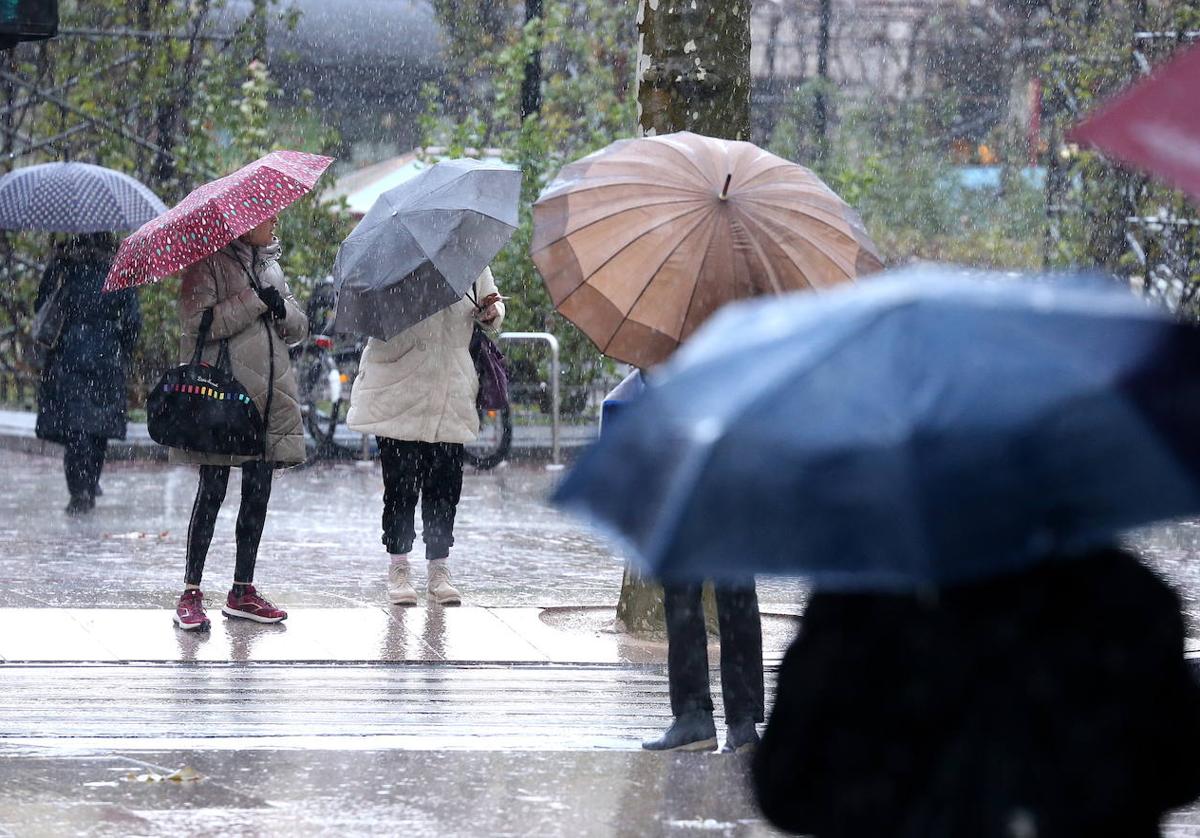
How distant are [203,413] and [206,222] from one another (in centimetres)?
74

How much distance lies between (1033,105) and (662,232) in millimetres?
31392

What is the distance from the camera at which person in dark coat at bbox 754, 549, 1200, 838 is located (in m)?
2.52

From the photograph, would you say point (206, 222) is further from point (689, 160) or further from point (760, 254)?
point (760, 254)

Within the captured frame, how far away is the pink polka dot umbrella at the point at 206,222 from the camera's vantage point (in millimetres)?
7793

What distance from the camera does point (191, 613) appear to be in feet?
26.3

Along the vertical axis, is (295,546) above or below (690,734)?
below

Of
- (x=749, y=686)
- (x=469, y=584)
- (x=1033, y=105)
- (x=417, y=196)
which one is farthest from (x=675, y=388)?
(x=1033, y=105)

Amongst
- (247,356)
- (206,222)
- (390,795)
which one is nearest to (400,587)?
(247,356)

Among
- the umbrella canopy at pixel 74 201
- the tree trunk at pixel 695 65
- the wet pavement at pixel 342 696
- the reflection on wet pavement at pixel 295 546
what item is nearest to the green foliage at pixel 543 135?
the reflection on wet pavement at pixel 295 546

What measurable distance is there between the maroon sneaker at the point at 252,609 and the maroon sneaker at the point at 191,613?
254 millimetres

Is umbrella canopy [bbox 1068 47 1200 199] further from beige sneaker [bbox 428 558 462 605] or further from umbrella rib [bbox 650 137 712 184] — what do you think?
beige sneaker [bbox 428 558 462 605]

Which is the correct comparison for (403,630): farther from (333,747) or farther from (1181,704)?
(1181,704)

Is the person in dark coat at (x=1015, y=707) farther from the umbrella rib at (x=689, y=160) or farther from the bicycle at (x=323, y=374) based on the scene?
the bicycle at (x=323, y=374)

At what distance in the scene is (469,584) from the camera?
9805 mm
